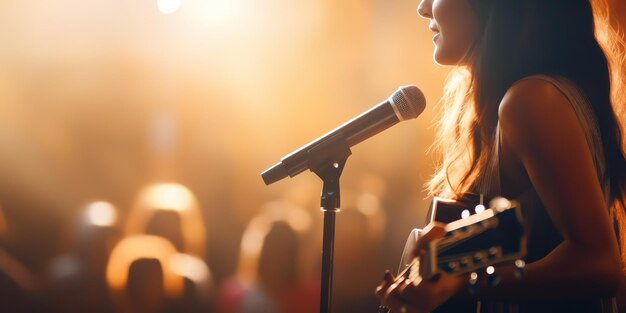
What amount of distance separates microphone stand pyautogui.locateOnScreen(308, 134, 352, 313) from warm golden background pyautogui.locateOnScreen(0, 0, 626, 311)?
123 centimetres

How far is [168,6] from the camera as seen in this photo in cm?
230

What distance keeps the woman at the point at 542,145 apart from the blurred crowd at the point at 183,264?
48.9 inches

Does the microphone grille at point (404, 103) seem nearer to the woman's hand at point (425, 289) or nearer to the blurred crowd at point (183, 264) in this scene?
the woman's hand at point (425, 289)

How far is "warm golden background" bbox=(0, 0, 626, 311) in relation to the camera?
215cm

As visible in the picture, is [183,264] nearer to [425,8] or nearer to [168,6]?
[168,6]

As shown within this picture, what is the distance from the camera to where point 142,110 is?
2275mm

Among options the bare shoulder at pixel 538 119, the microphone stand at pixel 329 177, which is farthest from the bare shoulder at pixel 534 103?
the microphone stand at pixel 329 177

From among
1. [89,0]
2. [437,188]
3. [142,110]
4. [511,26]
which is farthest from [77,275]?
[511,26]

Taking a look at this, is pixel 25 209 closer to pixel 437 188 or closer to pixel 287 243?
pixel 287 243

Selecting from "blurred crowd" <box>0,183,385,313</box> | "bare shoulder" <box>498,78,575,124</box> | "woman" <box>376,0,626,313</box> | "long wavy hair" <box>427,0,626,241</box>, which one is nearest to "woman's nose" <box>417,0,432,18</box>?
"woman" <box>376,0,626,313</box>

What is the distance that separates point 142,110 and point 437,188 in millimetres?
1285

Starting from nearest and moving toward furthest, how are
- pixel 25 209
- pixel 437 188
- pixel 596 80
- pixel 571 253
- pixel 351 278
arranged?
1. pixel 571 253
2. pixel 596 80
3. pixel 437 188
4. pixel 25 209
5. pixel 351 278

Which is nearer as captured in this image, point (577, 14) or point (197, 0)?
point (577, 14)

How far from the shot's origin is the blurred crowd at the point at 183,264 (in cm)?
215
